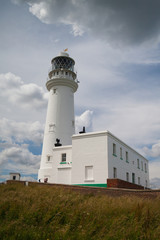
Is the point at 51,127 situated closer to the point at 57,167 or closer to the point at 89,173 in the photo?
the point at 57,167

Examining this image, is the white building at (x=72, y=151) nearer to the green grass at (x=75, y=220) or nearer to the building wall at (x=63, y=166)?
the building wall at (x=63, y=166)

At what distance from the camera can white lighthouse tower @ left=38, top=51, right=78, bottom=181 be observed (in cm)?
2752

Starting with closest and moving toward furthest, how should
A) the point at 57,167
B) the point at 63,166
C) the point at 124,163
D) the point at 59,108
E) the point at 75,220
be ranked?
the point at 75,220 → the point at 63,166 → the point at 57,167 → the point at 124,163 → the point at 59,108

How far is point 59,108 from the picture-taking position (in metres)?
29.6

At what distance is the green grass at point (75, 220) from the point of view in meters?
6.54

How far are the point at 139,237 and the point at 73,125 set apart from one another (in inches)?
932

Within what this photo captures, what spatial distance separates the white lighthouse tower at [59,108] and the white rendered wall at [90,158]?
4738 mm

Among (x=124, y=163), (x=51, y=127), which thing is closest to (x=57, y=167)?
(x=51, y=127)

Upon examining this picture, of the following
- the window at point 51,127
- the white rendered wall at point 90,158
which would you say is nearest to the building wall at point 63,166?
the white rendered wall at point 90,158

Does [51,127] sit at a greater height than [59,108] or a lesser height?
lesser

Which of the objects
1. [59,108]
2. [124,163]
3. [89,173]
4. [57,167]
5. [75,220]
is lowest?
[75,220]

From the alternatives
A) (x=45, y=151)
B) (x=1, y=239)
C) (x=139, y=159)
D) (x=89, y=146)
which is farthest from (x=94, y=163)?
(x=1, y=239)

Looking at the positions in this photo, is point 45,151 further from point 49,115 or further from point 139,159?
point 139,159

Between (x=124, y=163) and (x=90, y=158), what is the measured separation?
4921 millimetres
